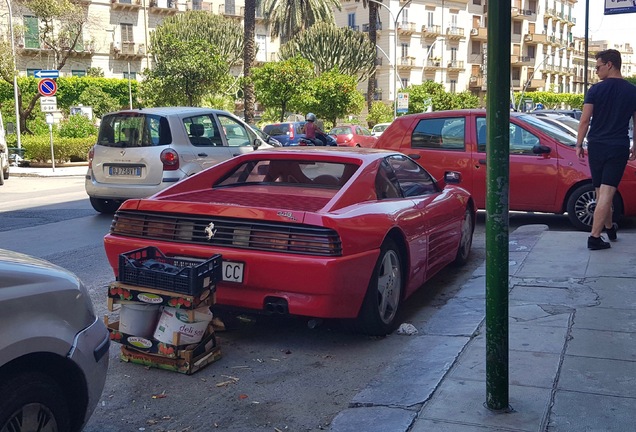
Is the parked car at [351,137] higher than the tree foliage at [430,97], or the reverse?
the tree foliage at [430,97]

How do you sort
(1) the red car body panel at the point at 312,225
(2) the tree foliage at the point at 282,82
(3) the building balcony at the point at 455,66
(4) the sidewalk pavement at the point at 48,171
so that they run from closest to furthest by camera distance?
(1) the red car body panel at the point at 312,225 → (4) the sidewalk pavement at the point at 48,171 → (2) the tree foliage at the point at 282,82 → (3) the building balcony at the point at 455,66

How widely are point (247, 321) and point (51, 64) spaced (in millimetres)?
53408

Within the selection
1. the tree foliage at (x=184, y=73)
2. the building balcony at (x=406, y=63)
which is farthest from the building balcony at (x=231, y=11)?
the tree foliage at (x=184, y=73)

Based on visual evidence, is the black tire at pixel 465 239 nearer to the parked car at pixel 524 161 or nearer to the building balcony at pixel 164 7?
the parked car at pixel 524 161

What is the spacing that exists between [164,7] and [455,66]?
33.4m

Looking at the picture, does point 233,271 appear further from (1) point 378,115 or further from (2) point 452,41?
(2) point 452,41

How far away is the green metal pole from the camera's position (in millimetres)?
3512

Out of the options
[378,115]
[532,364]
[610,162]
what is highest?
[378,115]

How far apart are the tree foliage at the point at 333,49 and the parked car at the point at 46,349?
57.8 m

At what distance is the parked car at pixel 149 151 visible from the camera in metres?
11.2

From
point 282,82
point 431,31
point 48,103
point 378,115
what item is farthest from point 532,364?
point 431,31

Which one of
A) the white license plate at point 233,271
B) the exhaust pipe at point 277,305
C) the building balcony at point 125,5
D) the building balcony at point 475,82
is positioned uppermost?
the building balcony at point 125,5

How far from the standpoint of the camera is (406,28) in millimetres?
75250

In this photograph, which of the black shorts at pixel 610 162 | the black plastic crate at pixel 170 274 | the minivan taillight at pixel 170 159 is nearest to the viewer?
the black plastic crate at pixel 170 274
